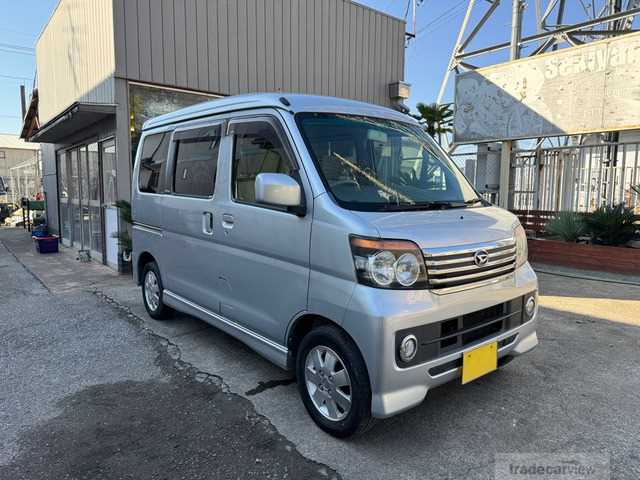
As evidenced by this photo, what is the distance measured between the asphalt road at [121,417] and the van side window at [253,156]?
154 centimetres

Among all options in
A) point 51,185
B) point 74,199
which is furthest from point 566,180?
point 51,185

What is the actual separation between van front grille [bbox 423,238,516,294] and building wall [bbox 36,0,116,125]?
6.64 m

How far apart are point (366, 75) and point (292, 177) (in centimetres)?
864

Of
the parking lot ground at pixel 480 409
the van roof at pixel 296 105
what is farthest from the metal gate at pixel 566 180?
the van roof at pixel 296 105

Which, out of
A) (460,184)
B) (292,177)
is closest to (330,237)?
(292,177)

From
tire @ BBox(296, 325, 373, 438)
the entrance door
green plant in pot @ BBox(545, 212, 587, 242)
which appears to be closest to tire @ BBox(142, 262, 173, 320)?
the entrance door

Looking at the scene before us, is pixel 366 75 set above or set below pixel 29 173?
above

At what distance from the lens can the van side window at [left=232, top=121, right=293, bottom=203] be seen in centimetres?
297

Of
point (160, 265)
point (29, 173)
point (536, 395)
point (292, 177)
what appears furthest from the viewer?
point (29, 173)

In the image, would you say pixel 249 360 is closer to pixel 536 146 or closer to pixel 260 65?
pixel 260 65

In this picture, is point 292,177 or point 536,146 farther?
point 536,146

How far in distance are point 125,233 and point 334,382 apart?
5850mm

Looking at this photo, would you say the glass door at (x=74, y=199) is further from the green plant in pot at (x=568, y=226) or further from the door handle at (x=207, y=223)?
the green plant in pot at (x=568, y=226)

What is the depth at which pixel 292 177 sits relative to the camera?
2773 millimetres
